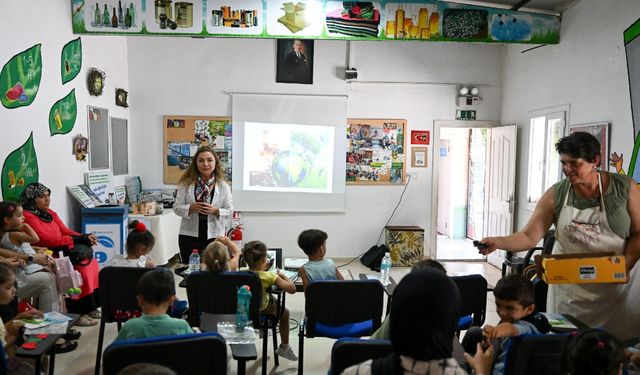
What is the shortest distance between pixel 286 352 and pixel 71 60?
142 inches

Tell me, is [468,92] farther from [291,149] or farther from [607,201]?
[607,201]

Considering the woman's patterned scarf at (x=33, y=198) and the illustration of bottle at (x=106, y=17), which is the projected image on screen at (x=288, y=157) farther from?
the woman's patterned scarf at (x=33, y=198)

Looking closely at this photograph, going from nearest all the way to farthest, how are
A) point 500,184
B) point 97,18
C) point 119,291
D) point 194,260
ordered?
Result: point 119,291 < point 194,260 < point 97,18 < point 500,184

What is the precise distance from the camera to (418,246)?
6344mm

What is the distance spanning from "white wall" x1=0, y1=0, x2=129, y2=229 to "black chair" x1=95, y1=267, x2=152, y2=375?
1665 mm

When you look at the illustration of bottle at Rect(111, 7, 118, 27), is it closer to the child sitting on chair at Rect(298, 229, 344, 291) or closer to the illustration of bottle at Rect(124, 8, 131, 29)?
the illustration of bottle at Rect(124, 8, 131, 29)

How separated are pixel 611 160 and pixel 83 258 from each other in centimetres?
454

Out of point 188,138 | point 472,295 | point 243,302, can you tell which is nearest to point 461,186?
point 188,138

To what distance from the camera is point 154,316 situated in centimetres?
196

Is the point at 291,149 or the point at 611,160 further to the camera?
the point at 291,149

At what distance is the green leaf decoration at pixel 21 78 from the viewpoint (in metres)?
3.67

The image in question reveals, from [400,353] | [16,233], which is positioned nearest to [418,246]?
[16,233]

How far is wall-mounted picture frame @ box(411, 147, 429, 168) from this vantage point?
6566 mm

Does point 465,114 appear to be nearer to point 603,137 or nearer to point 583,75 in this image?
point 583,75
